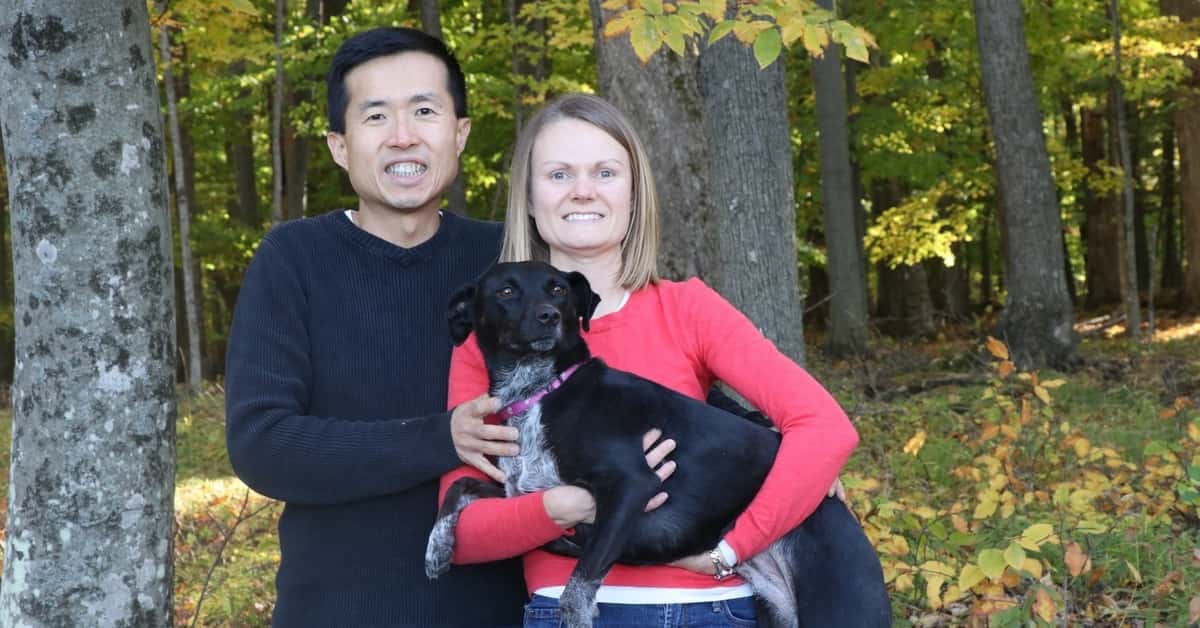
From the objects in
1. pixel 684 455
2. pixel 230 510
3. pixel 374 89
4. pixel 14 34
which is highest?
pixel 14 34

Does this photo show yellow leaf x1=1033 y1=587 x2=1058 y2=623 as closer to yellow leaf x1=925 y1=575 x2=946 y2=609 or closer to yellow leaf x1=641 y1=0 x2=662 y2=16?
yellow leaf x1=925 y1=575 x2=946 y2=609

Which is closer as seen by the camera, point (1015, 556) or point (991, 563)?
point (1015, 556)

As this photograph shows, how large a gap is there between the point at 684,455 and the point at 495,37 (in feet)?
47.4

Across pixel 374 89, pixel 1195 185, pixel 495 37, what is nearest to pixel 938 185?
pixel 1195 185

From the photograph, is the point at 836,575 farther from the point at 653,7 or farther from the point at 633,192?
the point at 653,7

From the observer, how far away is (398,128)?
11.5ft

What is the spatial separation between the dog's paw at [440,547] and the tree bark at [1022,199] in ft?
37.7

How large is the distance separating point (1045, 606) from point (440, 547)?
225 cm

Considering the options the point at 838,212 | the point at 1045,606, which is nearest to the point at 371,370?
the point at 1045,606

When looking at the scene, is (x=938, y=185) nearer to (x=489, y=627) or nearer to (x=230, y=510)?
(x=230, y=510)

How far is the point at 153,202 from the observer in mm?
3615

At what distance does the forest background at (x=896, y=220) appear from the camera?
557 centimetres

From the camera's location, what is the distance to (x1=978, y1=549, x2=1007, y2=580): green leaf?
13.0ft

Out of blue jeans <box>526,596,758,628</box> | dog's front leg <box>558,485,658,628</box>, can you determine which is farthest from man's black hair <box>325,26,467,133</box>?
blue jeans <box>526,596,758,628</box>
